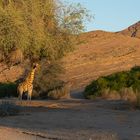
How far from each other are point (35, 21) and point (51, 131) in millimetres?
6966

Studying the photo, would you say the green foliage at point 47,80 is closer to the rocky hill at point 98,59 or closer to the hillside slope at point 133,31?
the rocky hill at point 98,59

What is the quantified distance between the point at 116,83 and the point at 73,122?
18.7 m

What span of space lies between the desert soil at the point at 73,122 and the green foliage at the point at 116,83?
7.48 metres

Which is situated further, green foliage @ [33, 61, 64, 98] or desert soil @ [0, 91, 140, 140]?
green foliage @ [33, 61, 64, 98]

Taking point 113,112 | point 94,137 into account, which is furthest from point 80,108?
point 94,137

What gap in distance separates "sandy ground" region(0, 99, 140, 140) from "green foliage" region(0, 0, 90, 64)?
112 inches

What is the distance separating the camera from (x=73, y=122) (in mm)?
21359

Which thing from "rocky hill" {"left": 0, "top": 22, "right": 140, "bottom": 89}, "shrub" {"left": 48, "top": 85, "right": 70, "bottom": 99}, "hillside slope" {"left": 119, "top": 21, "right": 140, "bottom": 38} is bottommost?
"shrub" {"left": 48, "top": 85, "right": 70, "bottom": 99}

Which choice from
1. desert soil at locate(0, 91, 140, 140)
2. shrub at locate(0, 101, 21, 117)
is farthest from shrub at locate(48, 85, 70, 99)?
shrub at locate(0, 101, 21, 117)

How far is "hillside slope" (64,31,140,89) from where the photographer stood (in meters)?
58.9

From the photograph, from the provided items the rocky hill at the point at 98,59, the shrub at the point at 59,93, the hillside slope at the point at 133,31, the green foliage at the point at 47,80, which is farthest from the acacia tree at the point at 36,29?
the hillside slope at the point at 133,31

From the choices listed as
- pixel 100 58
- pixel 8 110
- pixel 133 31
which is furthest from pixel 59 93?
pixel 133 31

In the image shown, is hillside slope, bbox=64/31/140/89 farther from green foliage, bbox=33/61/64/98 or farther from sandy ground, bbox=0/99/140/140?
sandy ground, bbox=0/99/140/140

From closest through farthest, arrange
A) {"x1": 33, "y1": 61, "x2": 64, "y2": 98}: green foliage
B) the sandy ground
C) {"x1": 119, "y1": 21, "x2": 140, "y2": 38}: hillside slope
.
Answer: the sandy ground → {"x1": 33, "y1": 61, "x2": 64, "y2": 98}: green foliage → {"x1": 119, "y1": 21, "x2": 140, "y2": 38}: hillside slope
